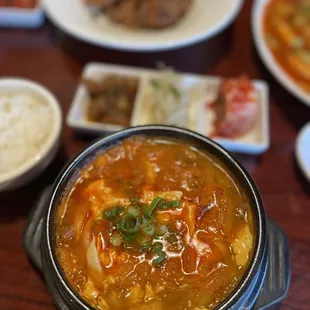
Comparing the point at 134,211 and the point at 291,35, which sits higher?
the point at 134,211

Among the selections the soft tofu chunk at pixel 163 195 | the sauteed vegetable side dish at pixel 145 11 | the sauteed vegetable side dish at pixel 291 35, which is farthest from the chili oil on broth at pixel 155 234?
the sauteed vegetable side dish at pixel 145 11

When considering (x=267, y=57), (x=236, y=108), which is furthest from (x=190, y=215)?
(x=267, y=57)

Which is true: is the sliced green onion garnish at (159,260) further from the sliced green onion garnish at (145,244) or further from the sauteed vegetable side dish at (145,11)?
the sauteed vegetable side dish at (145,11)

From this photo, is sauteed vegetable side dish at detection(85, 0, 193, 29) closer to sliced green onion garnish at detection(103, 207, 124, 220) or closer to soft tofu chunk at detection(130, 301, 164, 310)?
sliced green onion garnish at detection(103, 207, 124, 220)

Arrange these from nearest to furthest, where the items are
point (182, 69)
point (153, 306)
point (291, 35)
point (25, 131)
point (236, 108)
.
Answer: point (153, 306)
point (25, 131)
point (236, 108)
point (182, 69)
point (291, 35)

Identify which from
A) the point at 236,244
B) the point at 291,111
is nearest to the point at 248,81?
the point at 291,111

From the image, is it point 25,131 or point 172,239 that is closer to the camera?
point 172,239

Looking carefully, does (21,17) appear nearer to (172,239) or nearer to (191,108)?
(191,108)

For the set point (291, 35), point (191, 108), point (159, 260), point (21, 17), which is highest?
point (159, 260)
